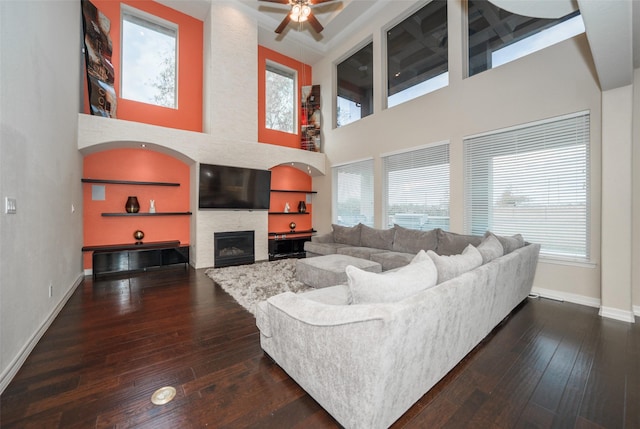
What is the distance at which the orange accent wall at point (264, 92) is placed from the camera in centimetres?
676

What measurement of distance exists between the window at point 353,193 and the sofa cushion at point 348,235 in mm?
556

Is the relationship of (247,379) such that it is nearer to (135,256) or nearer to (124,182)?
(135,256)

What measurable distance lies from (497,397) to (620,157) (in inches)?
121

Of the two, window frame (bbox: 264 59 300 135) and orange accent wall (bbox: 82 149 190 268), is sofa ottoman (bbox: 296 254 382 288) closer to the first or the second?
orange accent wall (bbox: 82 149 190 268)

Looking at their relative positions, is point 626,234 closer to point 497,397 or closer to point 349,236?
point 497,397

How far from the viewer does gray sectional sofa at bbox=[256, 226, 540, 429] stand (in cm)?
125

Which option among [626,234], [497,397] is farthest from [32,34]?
[626,234]

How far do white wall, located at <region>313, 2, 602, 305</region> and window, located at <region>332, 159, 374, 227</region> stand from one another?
0.29 meters

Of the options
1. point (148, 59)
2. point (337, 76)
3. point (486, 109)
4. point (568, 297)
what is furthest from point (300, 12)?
point (568, 297)

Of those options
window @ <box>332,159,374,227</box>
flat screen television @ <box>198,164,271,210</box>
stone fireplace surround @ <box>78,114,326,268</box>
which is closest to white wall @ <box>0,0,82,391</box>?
stone fireplace surround @ <box>78,114,326,268</box>

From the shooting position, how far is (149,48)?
17.9 ft

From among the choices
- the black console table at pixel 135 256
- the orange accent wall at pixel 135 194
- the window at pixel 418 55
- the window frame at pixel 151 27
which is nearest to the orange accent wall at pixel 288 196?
the orange accent wall at pixel 135 194

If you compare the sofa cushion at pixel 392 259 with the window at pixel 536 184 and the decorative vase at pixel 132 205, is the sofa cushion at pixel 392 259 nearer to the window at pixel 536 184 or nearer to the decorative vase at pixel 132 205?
the window at pixel 536 184

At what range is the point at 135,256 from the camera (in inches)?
194
